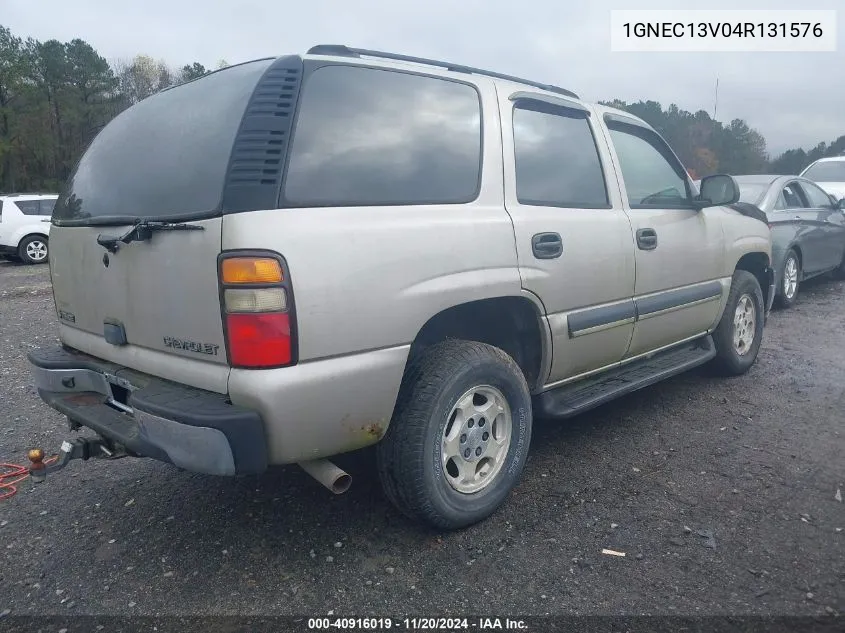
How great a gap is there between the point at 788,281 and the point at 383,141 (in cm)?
657

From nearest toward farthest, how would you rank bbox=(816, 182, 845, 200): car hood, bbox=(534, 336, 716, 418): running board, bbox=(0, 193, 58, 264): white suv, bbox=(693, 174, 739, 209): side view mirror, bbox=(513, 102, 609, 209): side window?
bbox=(513, 102, 609, 209): side window
bbox=(534, 336, 716, 418): running board
bbox=(693, 174, 739, 209): side view mirror
bbox=(816, 182, 845, 200): car hood
bbox=(0, 193, 58, 264): white suv

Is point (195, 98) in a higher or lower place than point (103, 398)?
higher

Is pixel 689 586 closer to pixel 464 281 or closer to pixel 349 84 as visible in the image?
pixel 464 281

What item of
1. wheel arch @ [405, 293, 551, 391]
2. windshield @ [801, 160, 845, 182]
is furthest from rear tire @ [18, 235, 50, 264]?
windshield @ [801, 160, 845, 182]

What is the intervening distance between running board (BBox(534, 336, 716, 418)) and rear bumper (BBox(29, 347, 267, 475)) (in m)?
1.57

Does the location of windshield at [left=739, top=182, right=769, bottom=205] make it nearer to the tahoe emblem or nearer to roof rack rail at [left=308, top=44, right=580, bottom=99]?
roof rack rail at [left=308, top=44, right=580, bottom=99]

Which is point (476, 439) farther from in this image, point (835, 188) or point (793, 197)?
point (835, 188)

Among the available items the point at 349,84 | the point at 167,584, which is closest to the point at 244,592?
the point at 167,584

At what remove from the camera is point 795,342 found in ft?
19.3

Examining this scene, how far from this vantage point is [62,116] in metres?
38.8

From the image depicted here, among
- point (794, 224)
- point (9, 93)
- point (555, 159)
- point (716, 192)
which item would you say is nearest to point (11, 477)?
point (555, 159)

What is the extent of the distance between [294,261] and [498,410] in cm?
121

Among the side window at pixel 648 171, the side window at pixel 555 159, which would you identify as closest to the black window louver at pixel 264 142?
the side window at pixel 555 159

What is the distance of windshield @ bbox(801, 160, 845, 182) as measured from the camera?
11766 millimetres
